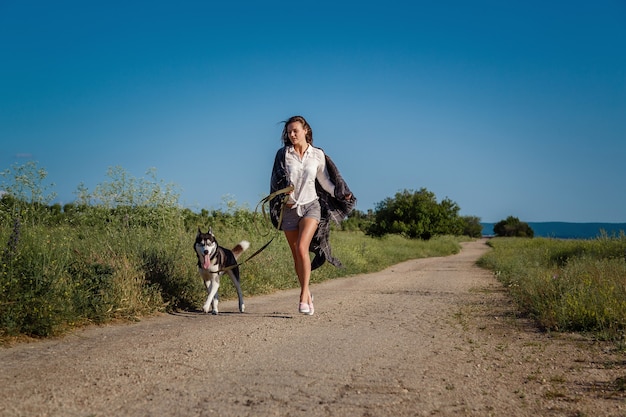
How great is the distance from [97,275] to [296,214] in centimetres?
285

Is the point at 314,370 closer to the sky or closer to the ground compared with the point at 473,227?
closer to the ground

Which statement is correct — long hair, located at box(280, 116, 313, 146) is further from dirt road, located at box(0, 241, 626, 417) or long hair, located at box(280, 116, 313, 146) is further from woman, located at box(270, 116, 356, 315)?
dirt road, located at box(0, 241, 626, 417)

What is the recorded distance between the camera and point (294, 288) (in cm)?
1351

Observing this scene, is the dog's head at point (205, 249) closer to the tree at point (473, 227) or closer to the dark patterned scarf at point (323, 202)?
the dark patterned scarf at point (323, 202)

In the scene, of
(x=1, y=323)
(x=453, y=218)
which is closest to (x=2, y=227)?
(x=1, y=323)

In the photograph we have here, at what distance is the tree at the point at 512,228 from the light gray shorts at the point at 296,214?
95818 mm

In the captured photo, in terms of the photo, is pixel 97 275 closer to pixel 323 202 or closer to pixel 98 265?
pixel 98 265

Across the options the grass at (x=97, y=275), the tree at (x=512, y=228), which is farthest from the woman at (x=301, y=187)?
the tree at (x=512, y=228)

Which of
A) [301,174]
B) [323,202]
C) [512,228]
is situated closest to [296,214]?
[301,174]

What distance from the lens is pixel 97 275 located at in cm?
797

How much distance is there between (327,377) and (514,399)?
1.37 metres

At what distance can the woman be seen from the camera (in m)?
8.12

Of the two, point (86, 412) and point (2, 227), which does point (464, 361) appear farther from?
point (2, 227)

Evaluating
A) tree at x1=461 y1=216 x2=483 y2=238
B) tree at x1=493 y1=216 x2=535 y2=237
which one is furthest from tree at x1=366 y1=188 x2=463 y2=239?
tree at x1=461 y1=216 x2=483 y2=238
